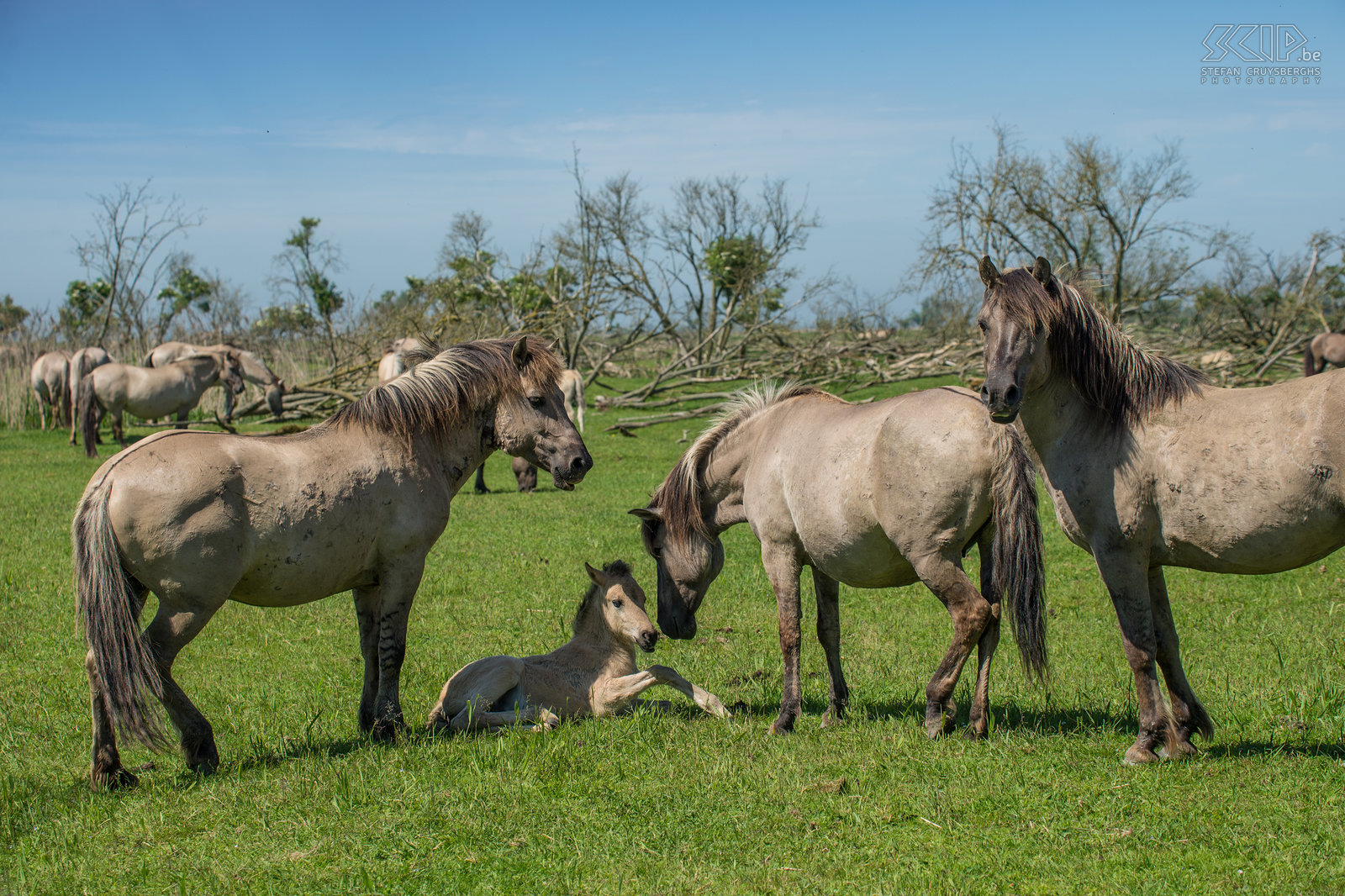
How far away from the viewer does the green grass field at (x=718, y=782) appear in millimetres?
3443

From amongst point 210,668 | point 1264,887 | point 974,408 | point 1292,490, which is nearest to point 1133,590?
point 1292,490

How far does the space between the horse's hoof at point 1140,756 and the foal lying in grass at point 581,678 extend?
6.82ft

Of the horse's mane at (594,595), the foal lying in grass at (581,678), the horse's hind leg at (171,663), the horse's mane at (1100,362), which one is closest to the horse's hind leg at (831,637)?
the foal lying in grass at (581,678)

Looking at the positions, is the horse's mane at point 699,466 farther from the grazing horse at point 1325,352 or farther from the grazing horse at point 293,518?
the grazing horse at point 1325,352

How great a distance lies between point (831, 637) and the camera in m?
5.67

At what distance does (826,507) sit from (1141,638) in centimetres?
164

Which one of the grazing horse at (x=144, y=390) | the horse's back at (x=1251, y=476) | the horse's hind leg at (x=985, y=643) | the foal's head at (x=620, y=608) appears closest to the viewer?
the horse's back at (x=1251, y=476)

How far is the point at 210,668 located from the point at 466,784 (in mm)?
3152

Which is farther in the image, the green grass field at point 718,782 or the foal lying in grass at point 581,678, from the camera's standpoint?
the foal lying in grass at point 581,678

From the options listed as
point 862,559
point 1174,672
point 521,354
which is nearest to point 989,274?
point 862,559

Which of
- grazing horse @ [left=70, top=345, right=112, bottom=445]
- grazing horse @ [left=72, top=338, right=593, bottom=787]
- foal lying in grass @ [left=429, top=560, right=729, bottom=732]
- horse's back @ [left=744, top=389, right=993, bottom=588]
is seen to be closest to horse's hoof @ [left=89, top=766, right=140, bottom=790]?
grazing horse @ [left=72, top=338, right=593, bottom=787]

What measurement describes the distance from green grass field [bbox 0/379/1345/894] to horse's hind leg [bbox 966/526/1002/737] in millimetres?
125

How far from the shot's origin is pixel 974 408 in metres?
4.71

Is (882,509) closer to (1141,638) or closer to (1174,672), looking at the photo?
(1141,638)
